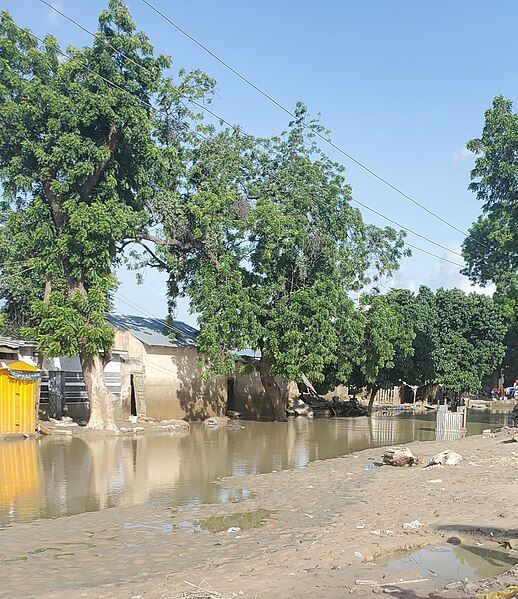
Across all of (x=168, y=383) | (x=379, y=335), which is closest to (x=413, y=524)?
(x=168, y=383)

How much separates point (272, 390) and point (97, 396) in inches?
392

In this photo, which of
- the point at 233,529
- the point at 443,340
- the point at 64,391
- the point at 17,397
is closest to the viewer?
the point at 233,529

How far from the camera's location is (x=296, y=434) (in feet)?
87.5

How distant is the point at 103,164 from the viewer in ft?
76.9

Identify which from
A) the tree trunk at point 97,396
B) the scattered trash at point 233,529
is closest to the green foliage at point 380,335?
the tree trunk at point 97,396

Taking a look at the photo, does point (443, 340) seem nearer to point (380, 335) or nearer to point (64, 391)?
point (380, 335)

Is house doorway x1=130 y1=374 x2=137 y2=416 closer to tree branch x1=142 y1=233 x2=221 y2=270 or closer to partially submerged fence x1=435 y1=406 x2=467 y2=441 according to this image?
Answer: tree branch x1=142 y1=233 x2=221 y2=270

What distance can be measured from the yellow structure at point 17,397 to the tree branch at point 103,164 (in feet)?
21.6

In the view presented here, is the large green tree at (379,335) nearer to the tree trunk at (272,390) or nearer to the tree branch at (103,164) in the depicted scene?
the tree trunk at (272,390)

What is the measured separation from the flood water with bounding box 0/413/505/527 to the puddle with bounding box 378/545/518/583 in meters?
5.24

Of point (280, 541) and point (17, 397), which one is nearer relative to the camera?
point (280, 541)

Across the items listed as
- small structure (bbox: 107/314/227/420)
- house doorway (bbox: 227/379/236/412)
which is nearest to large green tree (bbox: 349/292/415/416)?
house doorway (bbox: 227/379/236/412)

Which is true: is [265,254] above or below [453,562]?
above

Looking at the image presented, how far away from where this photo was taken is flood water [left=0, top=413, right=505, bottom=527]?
12867 millimetres
